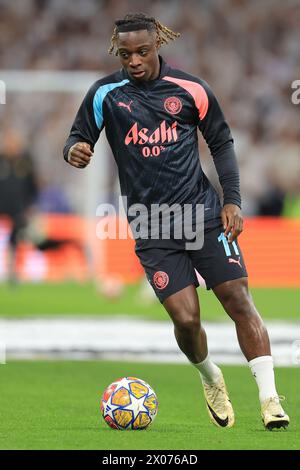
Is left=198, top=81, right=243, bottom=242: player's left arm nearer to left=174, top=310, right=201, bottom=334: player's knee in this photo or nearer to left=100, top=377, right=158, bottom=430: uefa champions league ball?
left=174, top=310, right=201, bottom=334: player's knee

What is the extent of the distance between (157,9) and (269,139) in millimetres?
3885

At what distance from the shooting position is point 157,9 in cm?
2630

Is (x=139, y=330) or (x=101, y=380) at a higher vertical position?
(x=101, y=380)

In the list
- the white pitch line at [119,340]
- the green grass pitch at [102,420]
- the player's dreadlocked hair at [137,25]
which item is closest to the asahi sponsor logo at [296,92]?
the white pitch line at [119,340]

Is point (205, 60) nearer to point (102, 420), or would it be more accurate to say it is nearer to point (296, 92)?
point (296, 92)

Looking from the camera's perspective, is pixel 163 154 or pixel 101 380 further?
pixel 101 380

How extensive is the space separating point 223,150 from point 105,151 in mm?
15725

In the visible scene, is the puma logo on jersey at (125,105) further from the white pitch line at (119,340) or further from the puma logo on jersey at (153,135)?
the white pitch line at (119,340)

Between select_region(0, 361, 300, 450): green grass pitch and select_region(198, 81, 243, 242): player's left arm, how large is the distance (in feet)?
4.03

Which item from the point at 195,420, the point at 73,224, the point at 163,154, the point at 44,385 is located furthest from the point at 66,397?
the point at 73,224

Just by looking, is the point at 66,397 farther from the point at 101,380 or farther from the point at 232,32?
the point at 232,32

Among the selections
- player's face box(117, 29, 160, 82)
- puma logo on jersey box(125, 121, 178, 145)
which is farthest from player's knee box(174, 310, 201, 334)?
player's face box(117, 29, 160, 82)

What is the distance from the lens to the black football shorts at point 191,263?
23.6ft
